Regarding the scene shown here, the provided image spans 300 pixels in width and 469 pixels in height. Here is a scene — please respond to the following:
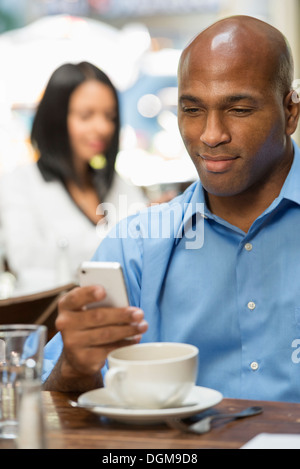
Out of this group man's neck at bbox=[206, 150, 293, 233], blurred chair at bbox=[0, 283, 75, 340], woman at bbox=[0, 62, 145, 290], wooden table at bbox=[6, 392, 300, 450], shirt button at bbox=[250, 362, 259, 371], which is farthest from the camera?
woman at bbox=[0, 62, 145, 290]

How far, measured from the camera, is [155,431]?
3.21 feet

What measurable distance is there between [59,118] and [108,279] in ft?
9.13

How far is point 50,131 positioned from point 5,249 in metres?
0.61

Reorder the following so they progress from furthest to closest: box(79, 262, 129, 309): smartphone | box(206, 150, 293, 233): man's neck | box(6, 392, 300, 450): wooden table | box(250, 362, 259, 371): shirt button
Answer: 1. box(206, 150, 293, 233): man's neck
2. box(250, 362, 259, 371): shirt button
3. box(79, 262, 129, 309): smartphone
4. box(6, 392, 300, 450): wooden table

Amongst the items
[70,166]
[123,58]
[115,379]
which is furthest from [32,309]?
[123,58]

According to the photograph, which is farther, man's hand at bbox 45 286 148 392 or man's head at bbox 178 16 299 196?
man's head at bbox 178 16 299 196

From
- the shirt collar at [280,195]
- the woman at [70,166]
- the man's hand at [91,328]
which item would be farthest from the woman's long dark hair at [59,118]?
the man's hand at [91,328]

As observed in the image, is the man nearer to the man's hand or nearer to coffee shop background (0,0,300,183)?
the man's hand

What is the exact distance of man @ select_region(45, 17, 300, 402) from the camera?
4.51 feet

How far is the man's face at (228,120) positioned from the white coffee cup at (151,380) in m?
0.46

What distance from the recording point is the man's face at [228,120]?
4.53 feet

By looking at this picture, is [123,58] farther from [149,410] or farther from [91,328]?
[149,410]

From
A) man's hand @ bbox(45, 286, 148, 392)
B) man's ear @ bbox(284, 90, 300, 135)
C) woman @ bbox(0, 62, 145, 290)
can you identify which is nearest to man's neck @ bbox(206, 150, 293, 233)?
man's ear @ bbox(284, 90, 300, 135)

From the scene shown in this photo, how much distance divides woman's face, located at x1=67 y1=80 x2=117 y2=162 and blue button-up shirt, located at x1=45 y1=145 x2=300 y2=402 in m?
2.24
